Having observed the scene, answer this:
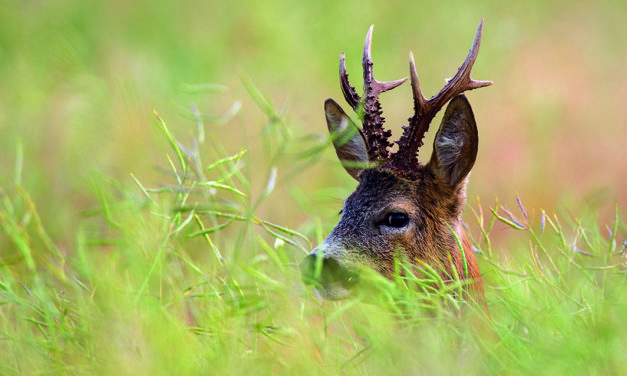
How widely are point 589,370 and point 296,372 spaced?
2.78ft

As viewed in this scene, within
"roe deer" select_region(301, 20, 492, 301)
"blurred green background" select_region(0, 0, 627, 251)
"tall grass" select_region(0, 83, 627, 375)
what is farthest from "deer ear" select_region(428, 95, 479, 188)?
"blurred green background" select_region(0, 0, 627, 251)

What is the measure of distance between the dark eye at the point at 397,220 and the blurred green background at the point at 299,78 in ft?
7.63

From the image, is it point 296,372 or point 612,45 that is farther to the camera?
point 612,45

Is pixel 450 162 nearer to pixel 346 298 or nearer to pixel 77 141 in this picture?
pixel 346 298

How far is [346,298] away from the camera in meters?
3.10

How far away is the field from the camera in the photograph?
2.45 meters

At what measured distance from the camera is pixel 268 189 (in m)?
2.60

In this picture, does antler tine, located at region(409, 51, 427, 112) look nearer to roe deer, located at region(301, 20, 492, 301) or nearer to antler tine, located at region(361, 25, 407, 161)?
roe deer, located at region(301, 20, 492, 301)

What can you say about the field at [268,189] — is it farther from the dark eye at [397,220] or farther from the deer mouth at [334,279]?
the dark eye at [397,220]

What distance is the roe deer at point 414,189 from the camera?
3443 millimetres

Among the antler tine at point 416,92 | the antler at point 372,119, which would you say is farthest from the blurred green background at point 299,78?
the antler tine at point 416,92

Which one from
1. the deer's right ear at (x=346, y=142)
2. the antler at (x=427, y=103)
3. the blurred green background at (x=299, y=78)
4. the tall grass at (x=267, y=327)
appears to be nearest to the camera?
the tall grass at (x=267, y=327)

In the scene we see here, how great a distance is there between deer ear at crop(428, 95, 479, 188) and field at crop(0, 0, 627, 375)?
1.11 feet

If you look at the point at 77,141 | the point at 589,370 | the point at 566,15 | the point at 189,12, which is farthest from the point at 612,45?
the point at 589,370
